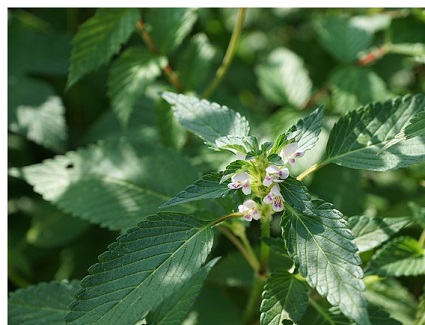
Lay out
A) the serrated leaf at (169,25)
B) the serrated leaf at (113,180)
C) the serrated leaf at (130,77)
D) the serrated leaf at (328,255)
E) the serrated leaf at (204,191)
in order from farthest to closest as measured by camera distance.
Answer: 1. the serrated leaf at (169,25)
2. the serrated leaf at (130,77)
3. the serrated leaf at (113,180)
4. the serrated leaf at (204,191)
5. the serrated leaf at (328,255)

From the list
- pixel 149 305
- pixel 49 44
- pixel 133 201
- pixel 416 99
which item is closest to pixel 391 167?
pixel 416 99

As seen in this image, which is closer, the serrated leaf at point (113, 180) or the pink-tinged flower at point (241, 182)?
the pink-tinged flower at point (241, 182)

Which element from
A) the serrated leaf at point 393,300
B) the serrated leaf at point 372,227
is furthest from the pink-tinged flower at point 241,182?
the serrated leaf at point 393,300

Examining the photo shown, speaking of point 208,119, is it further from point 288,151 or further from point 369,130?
point 369,130

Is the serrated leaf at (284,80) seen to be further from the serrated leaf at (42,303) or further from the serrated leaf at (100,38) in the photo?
the serrated leaf at (42,303)

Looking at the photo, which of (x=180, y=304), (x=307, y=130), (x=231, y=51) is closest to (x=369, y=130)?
(x=307, y=130)
